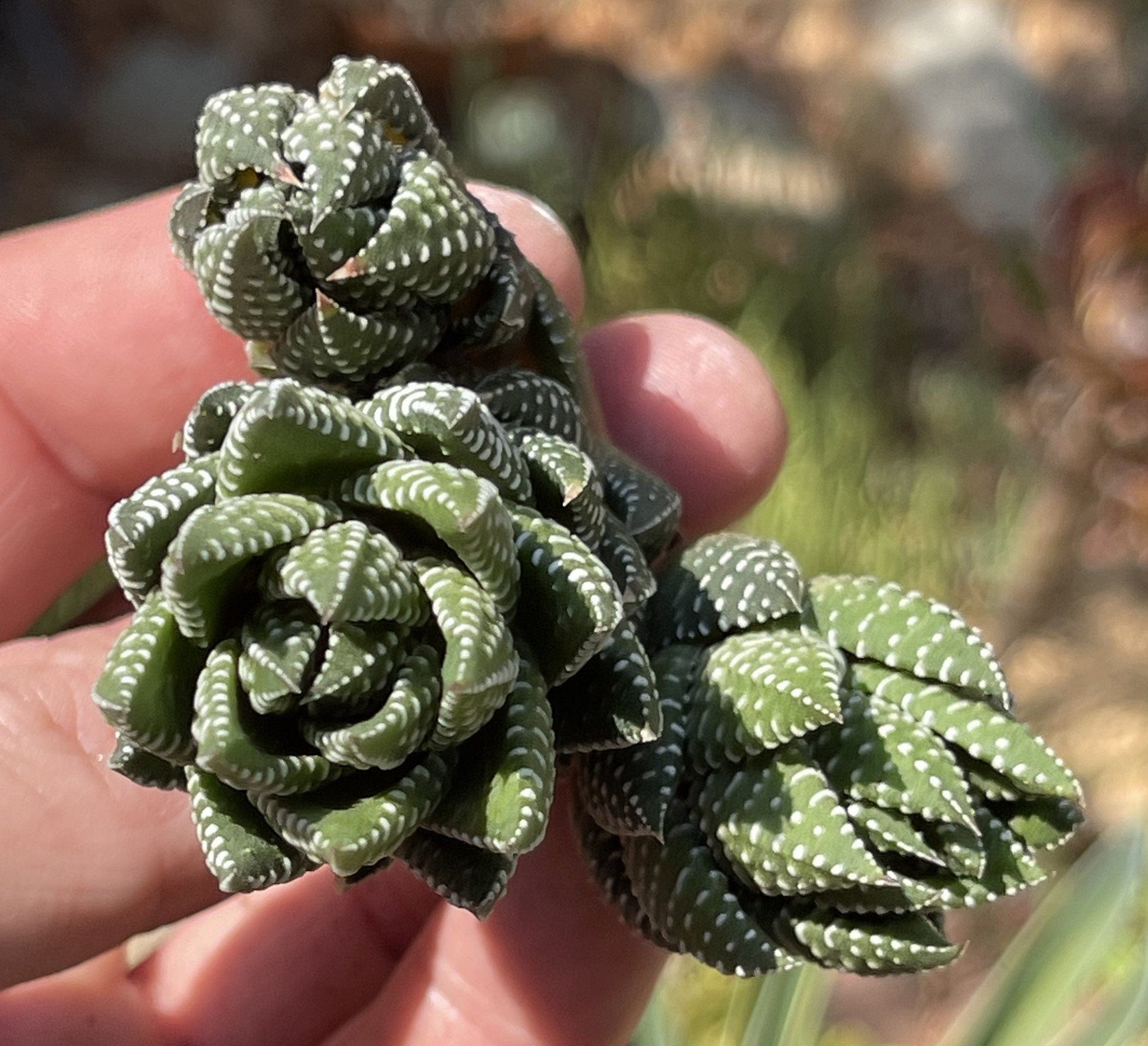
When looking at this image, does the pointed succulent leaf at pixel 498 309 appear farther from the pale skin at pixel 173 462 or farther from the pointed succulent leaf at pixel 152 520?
the pale skin at pixel 173 462

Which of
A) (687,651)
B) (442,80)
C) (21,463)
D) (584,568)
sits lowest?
(442,80)

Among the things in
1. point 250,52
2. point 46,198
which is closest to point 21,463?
point 46,198

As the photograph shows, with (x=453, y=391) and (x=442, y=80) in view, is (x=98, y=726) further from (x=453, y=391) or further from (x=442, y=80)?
(x=442, y=80)

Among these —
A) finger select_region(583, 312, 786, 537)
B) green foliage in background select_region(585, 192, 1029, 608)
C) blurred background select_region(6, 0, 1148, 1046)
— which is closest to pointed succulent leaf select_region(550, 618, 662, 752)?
finger select_region(583, 312, 786, 537)

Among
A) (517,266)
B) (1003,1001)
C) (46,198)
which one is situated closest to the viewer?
(517,266)

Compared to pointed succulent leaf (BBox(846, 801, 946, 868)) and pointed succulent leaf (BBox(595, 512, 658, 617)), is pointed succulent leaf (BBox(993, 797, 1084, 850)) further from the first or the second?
pointed succulent leaf (BBox(595, 512, 658, 617))

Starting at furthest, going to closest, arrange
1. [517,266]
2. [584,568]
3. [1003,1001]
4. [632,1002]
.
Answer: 1. [1003,1001]
2. [632,1002]
3. [517,266]
4. [584,568]

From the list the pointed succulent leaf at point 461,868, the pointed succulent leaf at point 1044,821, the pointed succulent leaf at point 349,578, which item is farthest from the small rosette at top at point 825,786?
the pointed succulent leaf at point 349,578
